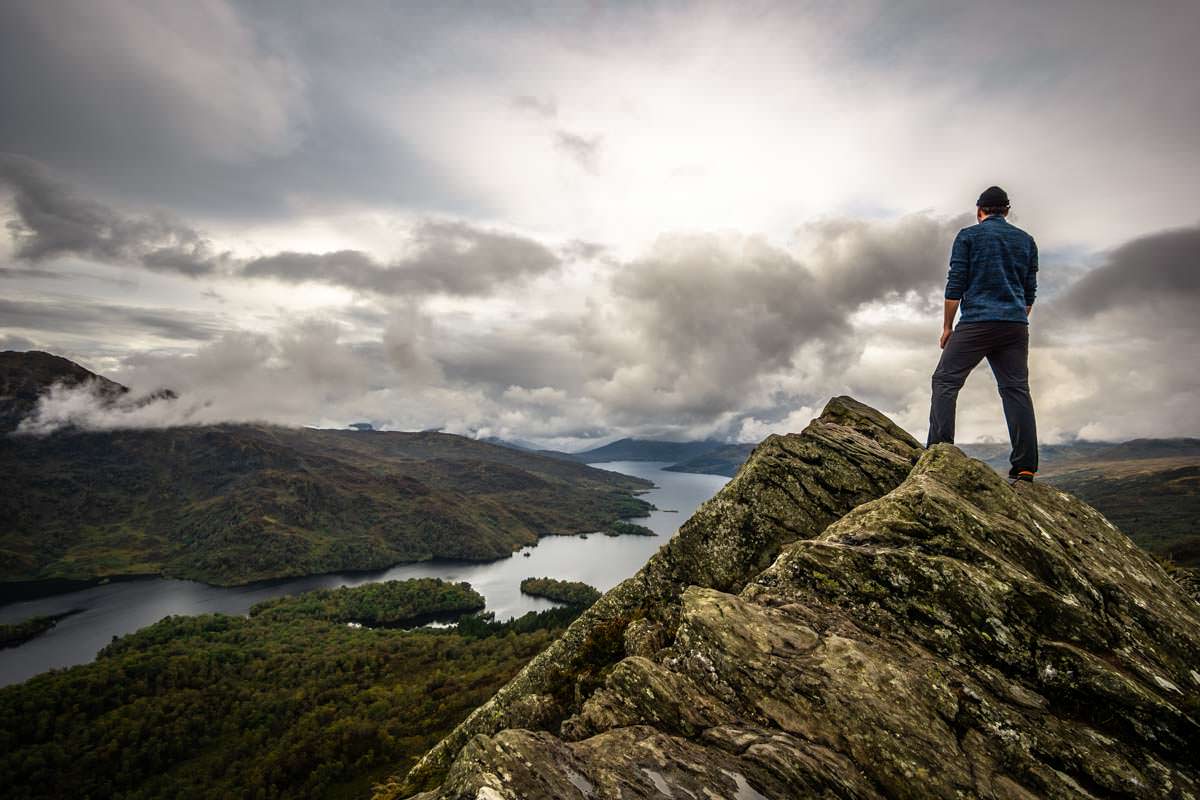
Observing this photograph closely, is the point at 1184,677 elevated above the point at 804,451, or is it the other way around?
the point at 804,451

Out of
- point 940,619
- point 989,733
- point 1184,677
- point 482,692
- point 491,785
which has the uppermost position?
point 940,619

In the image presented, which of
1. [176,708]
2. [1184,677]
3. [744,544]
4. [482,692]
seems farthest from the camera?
[176,708]

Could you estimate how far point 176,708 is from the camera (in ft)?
521

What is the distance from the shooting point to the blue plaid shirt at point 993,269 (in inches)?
437

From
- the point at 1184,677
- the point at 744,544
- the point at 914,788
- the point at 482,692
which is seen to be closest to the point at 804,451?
the point at 744,544

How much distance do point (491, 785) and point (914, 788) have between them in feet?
24.8

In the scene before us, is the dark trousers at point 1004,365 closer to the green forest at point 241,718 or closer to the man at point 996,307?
the man at point 996,307

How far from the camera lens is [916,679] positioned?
9.70 meters

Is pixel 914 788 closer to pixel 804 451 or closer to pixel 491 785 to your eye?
pixel 491 785

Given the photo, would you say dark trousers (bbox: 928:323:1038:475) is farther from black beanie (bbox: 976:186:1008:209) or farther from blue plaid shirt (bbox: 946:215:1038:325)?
black beanie (bbox: 976:186:1008:209)

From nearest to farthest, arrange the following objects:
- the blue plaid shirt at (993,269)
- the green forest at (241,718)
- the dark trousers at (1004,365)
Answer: the blue plaid shirt at (993,269)
the dark trousers at (1004,365)
the green forest at (241,718)

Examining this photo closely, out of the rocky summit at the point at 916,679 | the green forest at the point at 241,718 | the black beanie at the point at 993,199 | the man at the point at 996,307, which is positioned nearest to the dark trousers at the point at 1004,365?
the man at the point at 996,307

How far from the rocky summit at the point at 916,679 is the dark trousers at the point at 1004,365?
74.3 inches

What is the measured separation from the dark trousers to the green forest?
141 metres
